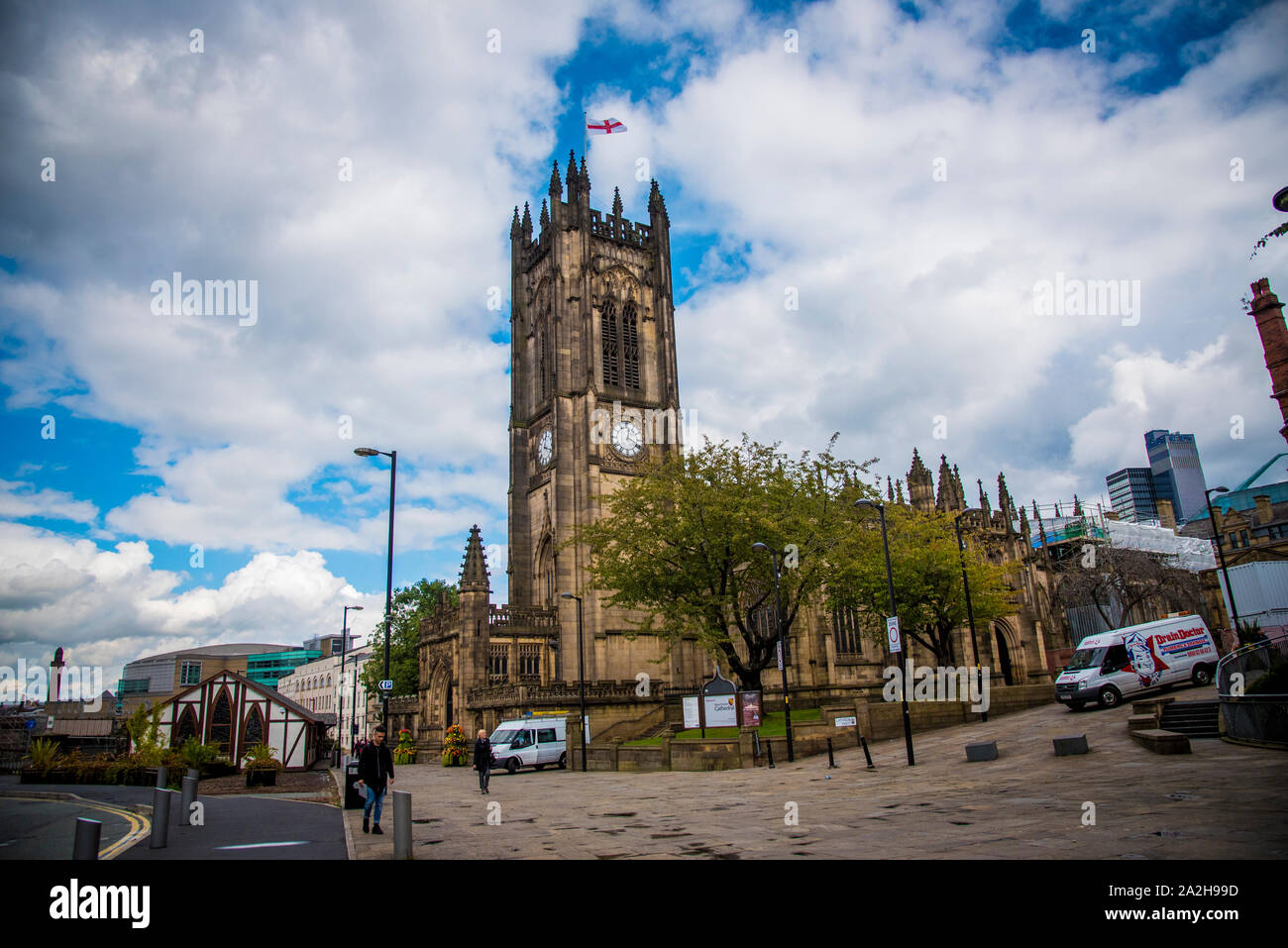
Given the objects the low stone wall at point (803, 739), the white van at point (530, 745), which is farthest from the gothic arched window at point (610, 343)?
the low stone wall at point (803, 739)

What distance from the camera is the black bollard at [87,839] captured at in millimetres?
7496

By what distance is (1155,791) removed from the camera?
35.3ft

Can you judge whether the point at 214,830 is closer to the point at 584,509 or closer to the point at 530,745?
the point at 530,745

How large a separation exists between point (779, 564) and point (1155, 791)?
21579mm

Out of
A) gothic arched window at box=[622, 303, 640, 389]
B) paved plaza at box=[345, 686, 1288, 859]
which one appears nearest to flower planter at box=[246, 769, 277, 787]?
paved plaza at box=[345, 686, 1288, 859]

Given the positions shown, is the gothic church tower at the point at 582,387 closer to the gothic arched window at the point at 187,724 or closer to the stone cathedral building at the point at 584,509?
the stone cathedral building at the point at 584,509

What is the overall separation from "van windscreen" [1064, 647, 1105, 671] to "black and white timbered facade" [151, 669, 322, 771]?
3549cm

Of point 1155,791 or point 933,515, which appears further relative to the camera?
point 933,515

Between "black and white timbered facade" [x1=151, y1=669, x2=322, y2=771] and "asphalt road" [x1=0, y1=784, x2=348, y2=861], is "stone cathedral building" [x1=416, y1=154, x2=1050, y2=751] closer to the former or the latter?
"black and white timbered facade" [x1=151, y1=669, x2=322, y2=771]

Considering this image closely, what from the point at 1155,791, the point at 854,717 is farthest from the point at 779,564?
A: the point at 1155,791

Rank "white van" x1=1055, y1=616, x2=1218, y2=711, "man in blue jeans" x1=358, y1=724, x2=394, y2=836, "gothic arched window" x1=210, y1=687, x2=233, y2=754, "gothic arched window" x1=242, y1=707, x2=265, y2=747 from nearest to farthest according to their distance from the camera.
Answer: "man in blue jeans" x1=358, y1=724, x2=394, y2=836
"white van" x1=1055, y1=616, x2=1218, y2=711
"gothic arched window" x1=210, y1=687, x2=233, y2=754
"gothic arched window" x1=242, y1=707, x2=265, y2=747

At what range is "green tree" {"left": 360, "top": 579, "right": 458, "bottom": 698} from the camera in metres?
61.1
